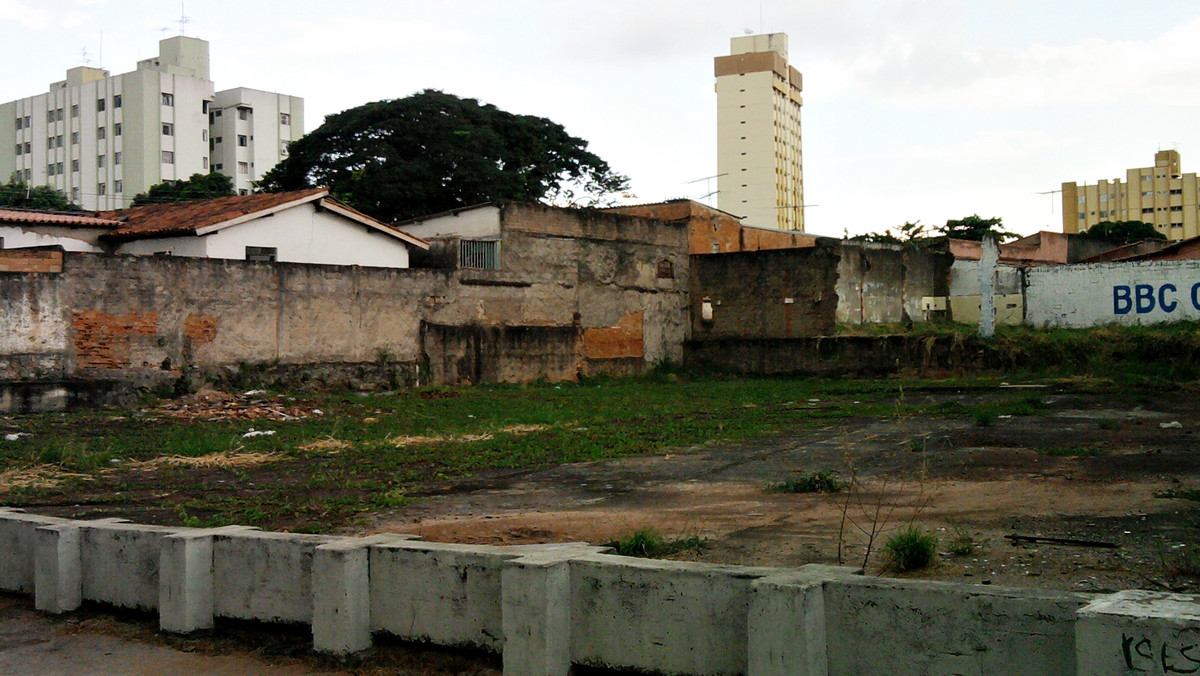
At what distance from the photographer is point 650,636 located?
14.9 ft

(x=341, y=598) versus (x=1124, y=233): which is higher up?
(x=1124, y=233)

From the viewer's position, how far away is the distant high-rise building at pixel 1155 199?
239 ft

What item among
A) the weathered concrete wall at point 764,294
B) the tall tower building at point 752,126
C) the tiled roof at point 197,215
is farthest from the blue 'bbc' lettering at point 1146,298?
the tall tower building at point 752,126

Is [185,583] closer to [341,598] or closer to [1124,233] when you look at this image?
[341,598]

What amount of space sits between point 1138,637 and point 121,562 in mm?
5577

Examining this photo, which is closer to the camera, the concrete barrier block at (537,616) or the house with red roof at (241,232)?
the concrete barrier block at (537,616)

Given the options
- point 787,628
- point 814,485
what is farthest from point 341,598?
point 814,485

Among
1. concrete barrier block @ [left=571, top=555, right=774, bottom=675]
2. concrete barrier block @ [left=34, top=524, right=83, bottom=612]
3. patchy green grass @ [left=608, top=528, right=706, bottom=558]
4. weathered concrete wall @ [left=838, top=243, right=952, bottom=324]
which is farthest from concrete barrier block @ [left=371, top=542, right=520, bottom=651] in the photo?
weathered concrete wall @ [left=838, top=243, right=952, bottom=324]

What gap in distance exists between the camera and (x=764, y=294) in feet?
Result: 86.2

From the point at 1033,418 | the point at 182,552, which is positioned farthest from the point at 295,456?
the point at 1033,418

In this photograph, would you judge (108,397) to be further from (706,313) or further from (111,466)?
(706,313)

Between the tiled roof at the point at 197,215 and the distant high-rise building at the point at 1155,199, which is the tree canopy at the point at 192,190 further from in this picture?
the distant high-rise building at the point at 1155,199

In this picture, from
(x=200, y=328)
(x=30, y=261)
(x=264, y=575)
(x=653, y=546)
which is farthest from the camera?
(x=200, y=328)

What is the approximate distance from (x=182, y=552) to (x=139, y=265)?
1282 centimetres
